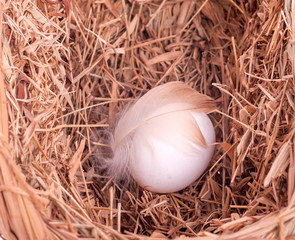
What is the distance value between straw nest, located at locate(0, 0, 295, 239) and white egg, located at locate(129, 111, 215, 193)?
58mm

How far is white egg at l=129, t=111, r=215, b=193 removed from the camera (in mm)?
916

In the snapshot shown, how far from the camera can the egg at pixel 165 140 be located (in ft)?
3.01

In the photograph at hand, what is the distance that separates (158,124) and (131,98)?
7.8 inches

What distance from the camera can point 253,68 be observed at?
3.20 feet

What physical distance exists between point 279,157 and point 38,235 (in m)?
0.49

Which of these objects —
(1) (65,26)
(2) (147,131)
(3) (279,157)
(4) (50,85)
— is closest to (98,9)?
(1) (65,26)

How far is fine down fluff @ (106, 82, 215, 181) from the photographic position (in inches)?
36.3

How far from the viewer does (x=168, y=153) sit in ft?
2.99

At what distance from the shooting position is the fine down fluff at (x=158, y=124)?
0.92m

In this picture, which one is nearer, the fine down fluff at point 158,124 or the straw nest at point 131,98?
the straw nest at point 131,98

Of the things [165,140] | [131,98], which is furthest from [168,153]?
[131,98]

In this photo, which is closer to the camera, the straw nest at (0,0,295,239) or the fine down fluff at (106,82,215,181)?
the straw nest at (0,0,295,239)

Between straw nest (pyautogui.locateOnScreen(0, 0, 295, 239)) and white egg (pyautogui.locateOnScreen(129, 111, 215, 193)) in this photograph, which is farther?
white egg (pyautogui.locateOnScreen(129, 111, 215, 193))

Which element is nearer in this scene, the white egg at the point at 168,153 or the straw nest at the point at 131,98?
the straw nest at the point at 131,98
